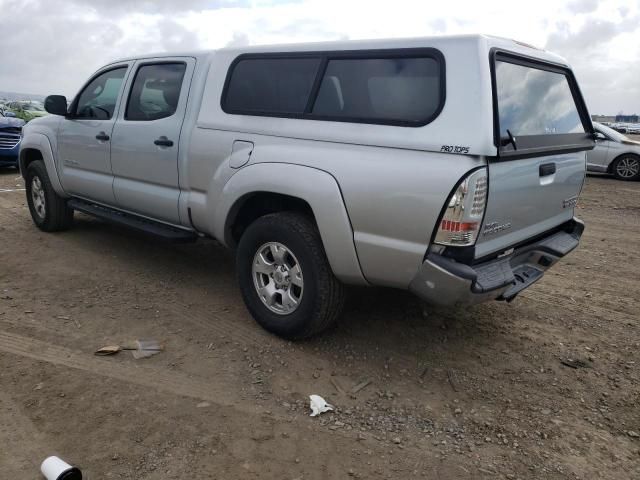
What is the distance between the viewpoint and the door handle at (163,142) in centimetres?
424

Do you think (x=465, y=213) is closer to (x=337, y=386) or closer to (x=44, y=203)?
(x=337, y=386)

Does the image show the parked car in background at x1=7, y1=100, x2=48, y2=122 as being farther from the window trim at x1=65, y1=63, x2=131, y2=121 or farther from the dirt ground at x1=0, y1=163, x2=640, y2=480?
the dirt ground at x1=0, y1=163, x2=640, y2=480

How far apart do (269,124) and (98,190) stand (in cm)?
242

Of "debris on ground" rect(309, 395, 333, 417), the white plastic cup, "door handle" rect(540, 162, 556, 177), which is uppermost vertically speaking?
"door handle" rect(540, 162, 556, 177)

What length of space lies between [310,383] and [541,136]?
2124 millimetres

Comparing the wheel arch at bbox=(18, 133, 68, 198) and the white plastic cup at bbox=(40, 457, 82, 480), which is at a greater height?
the wheel arch at bbox=(18, 133, 68, 198)

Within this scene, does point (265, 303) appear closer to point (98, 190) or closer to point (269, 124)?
point (269, 124)

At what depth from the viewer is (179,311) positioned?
4195 millimetres

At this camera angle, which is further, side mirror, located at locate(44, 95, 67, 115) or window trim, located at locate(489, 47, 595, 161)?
side mirror, located at locate(44, 95, 67, 115)

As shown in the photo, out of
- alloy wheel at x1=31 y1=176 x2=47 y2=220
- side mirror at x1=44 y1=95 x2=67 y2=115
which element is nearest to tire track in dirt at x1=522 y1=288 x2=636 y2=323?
side mirror at x1=44 y1=95 x2=67 y2=115

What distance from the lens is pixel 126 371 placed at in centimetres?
330

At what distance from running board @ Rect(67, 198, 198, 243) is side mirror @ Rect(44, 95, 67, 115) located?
0.94 m

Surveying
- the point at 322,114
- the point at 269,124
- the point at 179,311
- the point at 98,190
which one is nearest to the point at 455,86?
the point at 322,114

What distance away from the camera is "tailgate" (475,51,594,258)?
2.89 metres
